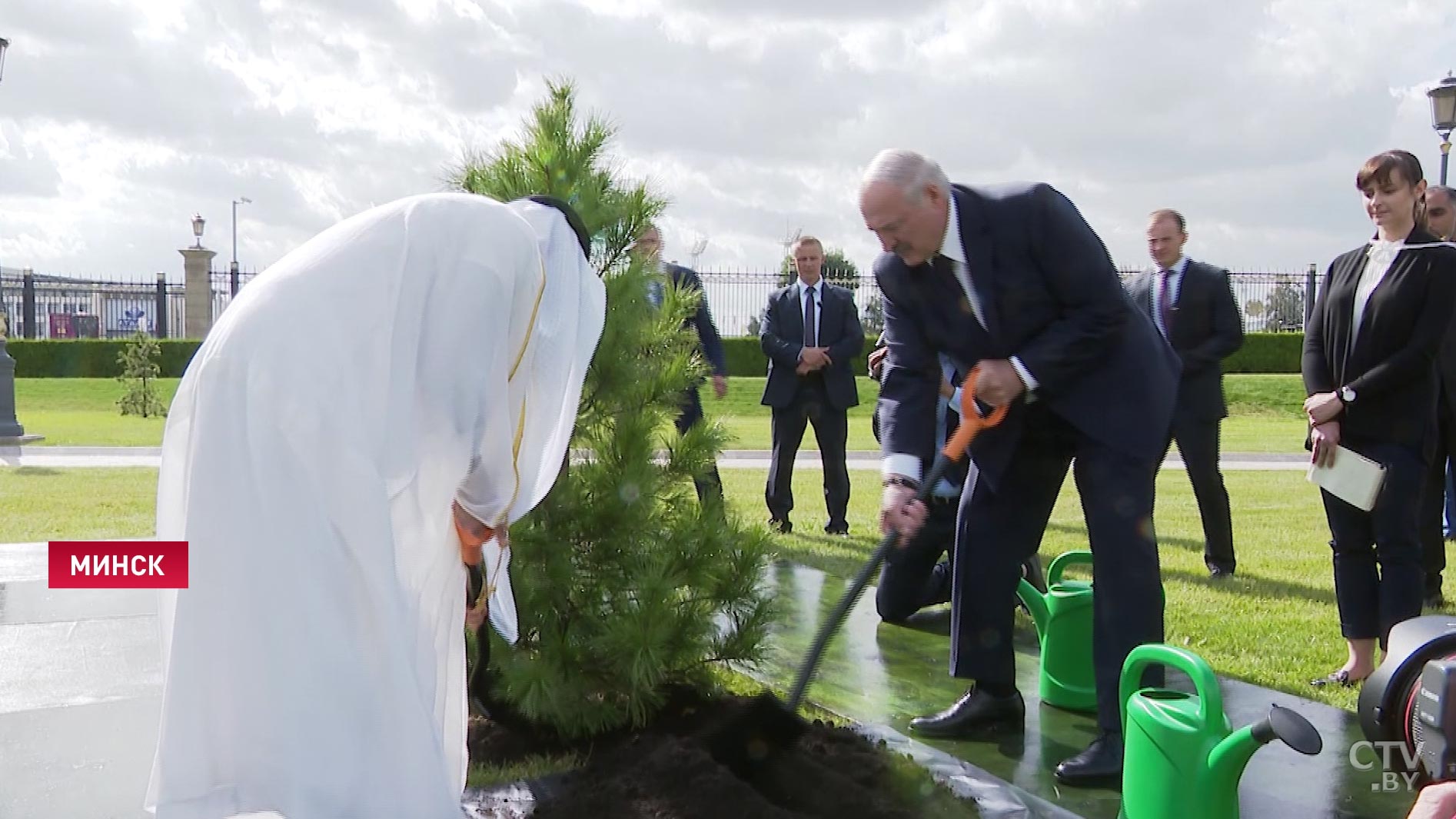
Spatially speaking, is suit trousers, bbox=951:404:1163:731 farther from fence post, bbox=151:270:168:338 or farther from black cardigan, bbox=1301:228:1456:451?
fence post, bbox=151:270:168:338

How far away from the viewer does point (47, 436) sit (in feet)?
50.2

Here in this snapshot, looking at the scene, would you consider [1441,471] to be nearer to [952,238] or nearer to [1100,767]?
[1100,767]

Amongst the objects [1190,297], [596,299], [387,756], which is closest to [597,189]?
[596,299]

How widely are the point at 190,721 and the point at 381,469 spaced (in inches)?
24.7

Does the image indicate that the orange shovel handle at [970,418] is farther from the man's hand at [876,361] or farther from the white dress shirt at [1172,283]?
the white dress shirt at [1172,283]

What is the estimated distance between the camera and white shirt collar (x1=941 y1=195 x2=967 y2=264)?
10.9 feet

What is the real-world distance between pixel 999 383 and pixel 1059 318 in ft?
1.01

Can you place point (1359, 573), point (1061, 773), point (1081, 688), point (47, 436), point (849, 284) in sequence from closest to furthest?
point (1061, 773) → point (1081, 688) → point (1359, 573) → point (47, 436) → point (849, 284)

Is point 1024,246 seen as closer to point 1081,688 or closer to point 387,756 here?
point 1081,688

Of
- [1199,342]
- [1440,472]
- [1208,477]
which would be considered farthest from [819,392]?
[1440,472]

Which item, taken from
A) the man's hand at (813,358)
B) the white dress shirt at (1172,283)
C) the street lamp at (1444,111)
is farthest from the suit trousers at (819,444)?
the street lamp at (1444,111)

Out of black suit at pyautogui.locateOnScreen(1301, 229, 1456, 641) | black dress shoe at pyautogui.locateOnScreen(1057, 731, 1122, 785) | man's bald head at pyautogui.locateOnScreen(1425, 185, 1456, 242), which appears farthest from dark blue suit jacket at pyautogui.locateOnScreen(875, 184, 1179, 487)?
man's bald head at pyautogui.locateOnScreen(1425, 185, 1456, 242)

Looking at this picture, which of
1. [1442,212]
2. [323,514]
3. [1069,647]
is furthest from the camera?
[1442,212]

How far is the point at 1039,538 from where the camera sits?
12.0 ft
